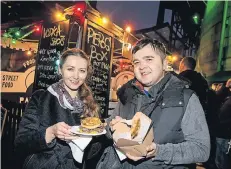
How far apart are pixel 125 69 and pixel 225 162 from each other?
22.3 ft

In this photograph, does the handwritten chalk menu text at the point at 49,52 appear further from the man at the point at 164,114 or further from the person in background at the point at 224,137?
the person in background at the point at 224,137

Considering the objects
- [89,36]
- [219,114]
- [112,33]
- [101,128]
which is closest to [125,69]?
[112,33]

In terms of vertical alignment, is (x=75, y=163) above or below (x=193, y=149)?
below

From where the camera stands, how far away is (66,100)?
2875 mm

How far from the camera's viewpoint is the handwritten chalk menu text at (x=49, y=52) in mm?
5988

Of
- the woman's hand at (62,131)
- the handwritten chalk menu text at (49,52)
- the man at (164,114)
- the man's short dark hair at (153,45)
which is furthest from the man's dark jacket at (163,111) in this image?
the handwritten chalk menu text at (49,52)

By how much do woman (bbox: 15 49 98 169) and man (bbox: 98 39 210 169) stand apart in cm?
55

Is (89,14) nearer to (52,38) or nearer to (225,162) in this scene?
(52,38)

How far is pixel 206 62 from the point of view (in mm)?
12133

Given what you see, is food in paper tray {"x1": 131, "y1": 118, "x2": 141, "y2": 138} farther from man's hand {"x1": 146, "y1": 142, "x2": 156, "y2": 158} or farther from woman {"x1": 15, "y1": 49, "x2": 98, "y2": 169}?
woman {"x1": 15, "y1": 49, "x2": 98, "y2": 169}

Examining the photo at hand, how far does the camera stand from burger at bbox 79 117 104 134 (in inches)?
96.0

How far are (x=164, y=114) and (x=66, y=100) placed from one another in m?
1.30

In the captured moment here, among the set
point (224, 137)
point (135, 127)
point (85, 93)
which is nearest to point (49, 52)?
point (85, 93)

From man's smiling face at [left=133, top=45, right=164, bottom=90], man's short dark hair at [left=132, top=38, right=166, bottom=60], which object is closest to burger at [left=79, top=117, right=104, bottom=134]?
man's smiling face at [left=133, top=45, right=164, bottom=90]
